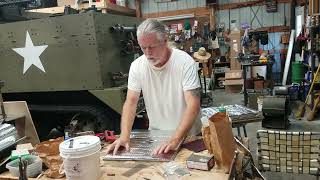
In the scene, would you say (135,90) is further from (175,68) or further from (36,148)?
(36,148)

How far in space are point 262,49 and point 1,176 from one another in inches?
286

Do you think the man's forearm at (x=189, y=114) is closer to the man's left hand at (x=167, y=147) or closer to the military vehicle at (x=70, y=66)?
the man's left hand at (x=167, y=147)

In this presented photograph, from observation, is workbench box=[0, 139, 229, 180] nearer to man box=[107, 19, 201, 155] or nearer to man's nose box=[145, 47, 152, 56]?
man box=[107, 19, 201, 155]

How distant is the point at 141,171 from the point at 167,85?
0.71 meters

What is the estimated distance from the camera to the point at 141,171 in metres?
1.44

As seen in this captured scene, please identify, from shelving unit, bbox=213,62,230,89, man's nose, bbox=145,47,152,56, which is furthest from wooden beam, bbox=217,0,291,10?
man's nose, bbox=145,47,152,56

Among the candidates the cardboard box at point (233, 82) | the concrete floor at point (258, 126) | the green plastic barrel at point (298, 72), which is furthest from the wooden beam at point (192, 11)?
the green plastic barrel at point (298, 72)

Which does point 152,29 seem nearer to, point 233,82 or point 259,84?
point 233,82

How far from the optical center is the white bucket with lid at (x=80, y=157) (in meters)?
1.22

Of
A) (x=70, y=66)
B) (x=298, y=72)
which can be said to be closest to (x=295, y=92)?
(x=298, y=72)

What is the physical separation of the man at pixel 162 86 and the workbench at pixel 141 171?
163 millimetres

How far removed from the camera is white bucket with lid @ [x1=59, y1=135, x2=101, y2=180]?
122 cm

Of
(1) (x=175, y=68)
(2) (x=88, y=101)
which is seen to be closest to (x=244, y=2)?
(2) (x=88, y=101)

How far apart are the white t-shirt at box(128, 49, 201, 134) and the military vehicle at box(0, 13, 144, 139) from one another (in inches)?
51.3
